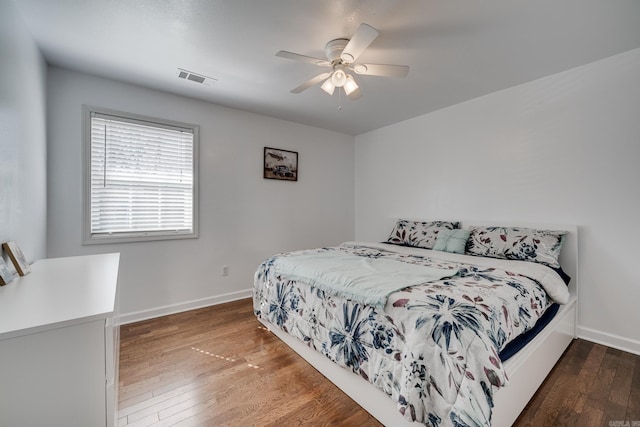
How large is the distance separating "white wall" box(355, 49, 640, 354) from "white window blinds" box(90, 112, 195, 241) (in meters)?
3.09

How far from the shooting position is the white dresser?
2.54 ft

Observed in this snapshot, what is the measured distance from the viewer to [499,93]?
287 cm

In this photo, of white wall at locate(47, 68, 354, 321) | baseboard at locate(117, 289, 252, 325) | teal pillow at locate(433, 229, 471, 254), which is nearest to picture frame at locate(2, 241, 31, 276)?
white wall at locate(47, 68, 354, 321)

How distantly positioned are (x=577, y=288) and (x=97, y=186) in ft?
15.2

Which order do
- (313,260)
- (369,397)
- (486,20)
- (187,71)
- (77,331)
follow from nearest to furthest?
(77,331), (369,397), (486,20), (313,260), (187,71)

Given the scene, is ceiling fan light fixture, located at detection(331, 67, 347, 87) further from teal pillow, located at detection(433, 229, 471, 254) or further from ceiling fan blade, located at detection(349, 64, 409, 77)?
teal pillow, located at detection(433, 229, 471, 254)

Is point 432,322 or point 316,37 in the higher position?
point 316,37

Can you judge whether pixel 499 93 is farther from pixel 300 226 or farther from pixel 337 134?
pixel 300 226

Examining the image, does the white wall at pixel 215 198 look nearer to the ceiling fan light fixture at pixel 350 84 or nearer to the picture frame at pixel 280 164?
the picture frame at pixel 280 164

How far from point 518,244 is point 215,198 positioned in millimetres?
3270

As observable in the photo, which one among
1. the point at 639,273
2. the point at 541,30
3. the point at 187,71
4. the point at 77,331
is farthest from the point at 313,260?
the point at 639,273

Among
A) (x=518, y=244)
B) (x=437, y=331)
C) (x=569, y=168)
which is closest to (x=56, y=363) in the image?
(x=437, y=331)

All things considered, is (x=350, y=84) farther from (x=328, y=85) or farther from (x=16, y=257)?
(x=16, y=257)

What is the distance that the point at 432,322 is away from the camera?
1236mm
